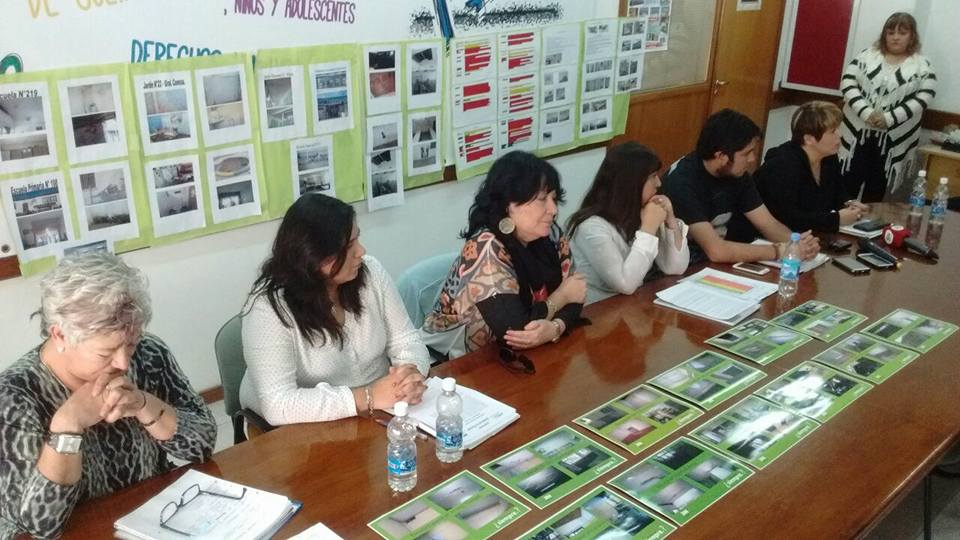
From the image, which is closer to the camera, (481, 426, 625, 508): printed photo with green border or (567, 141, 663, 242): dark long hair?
(481, 426, 625, 508): printed photo with green border

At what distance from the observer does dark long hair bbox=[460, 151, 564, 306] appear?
7.43ft

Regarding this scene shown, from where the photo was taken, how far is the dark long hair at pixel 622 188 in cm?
268

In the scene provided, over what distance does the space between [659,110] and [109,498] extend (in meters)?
4.04

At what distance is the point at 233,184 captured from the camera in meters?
2.90

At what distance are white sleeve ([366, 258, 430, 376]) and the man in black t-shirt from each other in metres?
1.31

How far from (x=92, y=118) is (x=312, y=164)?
2.76ft

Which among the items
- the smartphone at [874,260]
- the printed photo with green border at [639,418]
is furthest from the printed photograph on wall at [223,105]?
the smartphone at [874,260]

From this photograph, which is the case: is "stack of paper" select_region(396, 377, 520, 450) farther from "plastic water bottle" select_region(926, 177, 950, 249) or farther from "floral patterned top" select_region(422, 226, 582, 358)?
"plastic water bottle" select_region(926, 177, 950, 249)

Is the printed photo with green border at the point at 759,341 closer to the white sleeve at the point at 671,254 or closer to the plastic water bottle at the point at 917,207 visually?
the white sleeve at the point at 671,254

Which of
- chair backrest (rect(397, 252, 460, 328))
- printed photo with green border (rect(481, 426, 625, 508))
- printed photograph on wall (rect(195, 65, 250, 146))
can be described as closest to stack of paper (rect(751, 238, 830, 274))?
chair backrest (rect(397, 252, 460, 328))

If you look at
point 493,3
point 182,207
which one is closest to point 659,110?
point 493,3

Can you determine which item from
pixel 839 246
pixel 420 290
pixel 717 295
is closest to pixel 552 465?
pixel 420 290

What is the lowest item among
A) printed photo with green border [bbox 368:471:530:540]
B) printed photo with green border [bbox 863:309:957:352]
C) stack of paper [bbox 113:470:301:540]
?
printed photo with green border [bbox 863:309:957:352]

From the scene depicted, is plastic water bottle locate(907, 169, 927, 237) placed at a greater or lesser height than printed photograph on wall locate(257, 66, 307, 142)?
lesser
